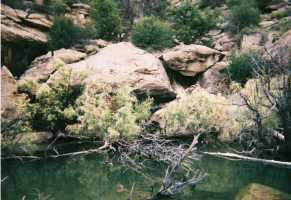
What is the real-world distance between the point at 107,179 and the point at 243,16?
33.7m

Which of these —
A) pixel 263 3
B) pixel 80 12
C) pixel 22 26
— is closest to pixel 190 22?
pixel 263 3

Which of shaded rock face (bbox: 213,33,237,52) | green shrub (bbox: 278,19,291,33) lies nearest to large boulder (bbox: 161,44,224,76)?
shaded rock face (bbox: 213,33,237,52)

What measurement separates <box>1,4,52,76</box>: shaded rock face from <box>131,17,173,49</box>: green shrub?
34.9 feet

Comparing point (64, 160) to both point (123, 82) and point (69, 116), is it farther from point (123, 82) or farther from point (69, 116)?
point (123, 82)

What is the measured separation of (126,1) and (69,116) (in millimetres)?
34552

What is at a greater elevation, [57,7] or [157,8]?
[157,8]

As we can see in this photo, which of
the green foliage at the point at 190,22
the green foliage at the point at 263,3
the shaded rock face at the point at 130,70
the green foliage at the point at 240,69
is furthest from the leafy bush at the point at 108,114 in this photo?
the green foliage at the point at 263,3

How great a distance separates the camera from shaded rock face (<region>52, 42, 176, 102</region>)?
129 ft

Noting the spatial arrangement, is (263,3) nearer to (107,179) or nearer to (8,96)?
(8,96)

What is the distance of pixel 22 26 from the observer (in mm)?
45406

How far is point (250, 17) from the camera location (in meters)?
52.5

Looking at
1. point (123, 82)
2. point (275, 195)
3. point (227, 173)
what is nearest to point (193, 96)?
point (123, 82)

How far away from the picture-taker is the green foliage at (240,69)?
4184 centimetres

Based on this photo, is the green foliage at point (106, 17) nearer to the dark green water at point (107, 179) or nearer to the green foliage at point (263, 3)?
the green foliage at point (263, 3)
